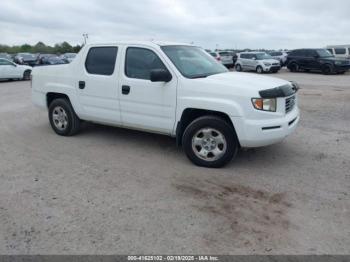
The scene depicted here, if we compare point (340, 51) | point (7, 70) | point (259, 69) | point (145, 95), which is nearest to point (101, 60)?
point (145, 95)

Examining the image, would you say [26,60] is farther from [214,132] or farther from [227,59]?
[214,132]

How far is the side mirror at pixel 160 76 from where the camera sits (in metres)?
5.09

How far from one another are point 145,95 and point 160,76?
0.52 meters

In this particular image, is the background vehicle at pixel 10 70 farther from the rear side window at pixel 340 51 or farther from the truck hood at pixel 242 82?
the rear side window at pixel 340 51

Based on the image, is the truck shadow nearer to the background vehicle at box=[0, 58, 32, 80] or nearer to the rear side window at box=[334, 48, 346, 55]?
the background vehicle at box=[0, 58, 32, 80]

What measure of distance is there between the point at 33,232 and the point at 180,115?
264cm

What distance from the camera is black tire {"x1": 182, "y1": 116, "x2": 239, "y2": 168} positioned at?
4.91m

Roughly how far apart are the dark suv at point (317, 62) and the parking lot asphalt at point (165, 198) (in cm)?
2025

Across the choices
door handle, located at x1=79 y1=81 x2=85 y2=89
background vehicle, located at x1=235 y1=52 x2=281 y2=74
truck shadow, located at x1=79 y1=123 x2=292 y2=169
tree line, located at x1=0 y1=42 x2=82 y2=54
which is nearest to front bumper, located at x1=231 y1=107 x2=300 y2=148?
truck shadow, located at x1=79 y1=123 x2=292 y2=169

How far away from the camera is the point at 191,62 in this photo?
567cm

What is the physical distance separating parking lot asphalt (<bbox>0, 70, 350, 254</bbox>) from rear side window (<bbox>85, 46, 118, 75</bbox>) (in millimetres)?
1320

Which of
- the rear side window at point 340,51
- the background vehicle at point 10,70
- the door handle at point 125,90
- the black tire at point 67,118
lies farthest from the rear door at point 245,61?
the door handle at point 125,90

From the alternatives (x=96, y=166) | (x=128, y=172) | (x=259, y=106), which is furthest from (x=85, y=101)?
(x=259, y=106)

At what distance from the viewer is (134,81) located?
18.4 ft
